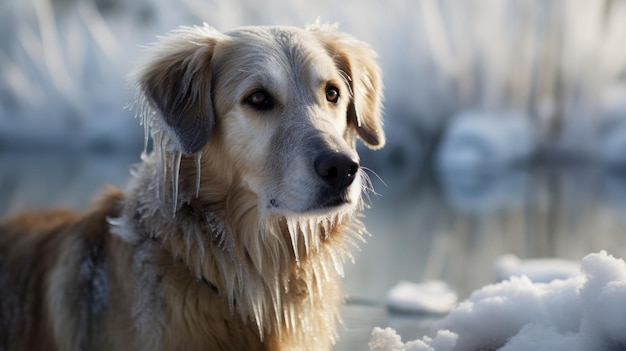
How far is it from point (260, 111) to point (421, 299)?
2045 mm

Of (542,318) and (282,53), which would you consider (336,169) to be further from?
(542,318)

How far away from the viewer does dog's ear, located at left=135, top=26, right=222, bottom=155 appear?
259 centimetres

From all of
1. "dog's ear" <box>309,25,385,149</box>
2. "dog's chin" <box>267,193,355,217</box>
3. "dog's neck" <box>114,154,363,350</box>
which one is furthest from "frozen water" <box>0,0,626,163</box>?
"dog's chin" <box>267,193,355,217</box>

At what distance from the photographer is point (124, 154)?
774 inches

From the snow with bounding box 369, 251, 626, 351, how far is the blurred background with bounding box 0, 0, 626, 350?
9.49 meters

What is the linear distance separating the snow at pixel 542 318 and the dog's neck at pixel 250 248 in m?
0.54

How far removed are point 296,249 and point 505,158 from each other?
14500mm

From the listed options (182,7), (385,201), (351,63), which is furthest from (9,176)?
(351,63)

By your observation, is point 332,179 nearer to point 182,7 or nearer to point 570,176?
point 570,176

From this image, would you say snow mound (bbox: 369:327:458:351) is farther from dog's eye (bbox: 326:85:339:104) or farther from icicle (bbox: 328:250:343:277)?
dog's eye (bbox: 326:85:339:104)

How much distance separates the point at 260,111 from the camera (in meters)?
2.59

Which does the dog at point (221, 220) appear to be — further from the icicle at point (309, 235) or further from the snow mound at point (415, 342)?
the snow mound at point (415, 342)

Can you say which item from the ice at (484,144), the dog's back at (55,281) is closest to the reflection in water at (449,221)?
the dog's back at (55,281)

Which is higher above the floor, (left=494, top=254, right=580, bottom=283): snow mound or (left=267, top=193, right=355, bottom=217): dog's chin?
(left=494, top=254, right=580, bottom=283): snow mound
